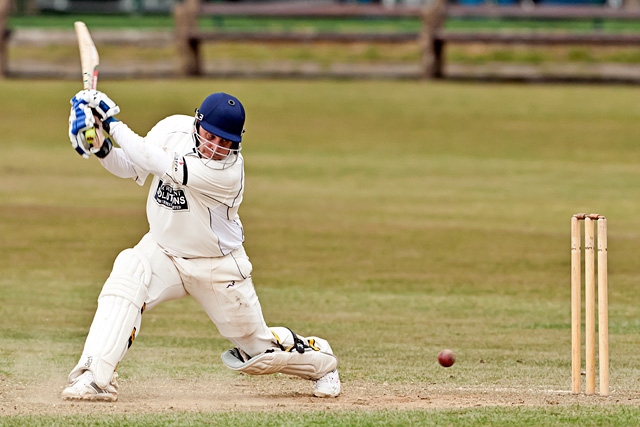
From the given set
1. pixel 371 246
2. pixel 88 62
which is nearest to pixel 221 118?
pixel 88 62

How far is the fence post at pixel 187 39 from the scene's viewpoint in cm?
2319

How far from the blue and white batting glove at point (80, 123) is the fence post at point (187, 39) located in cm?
1771

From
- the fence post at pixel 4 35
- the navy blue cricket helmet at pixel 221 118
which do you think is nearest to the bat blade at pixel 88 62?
the navy blue cricket helmet at pixel 221 118

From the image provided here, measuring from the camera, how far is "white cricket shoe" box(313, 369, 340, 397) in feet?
21.2

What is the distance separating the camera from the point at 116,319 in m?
Result: 6.00

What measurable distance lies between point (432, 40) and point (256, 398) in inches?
652

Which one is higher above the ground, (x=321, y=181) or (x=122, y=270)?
(x=122, y=270)

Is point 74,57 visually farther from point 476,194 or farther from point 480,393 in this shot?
point 480,393

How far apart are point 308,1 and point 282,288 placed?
23.4 metres

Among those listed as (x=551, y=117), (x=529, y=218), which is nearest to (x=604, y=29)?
(x=551, y=117)

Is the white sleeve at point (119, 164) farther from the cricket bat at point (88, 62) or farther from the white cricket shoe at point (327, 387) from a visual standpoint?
the white cricket shoe at point (327, 387)

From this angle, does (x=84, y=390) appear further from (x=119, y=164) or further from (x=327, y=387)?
(x=327, y=387)

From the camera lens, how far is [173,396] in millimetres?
6383

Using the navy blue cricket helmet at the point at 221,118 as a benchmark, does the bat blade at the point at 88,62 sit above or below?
above
